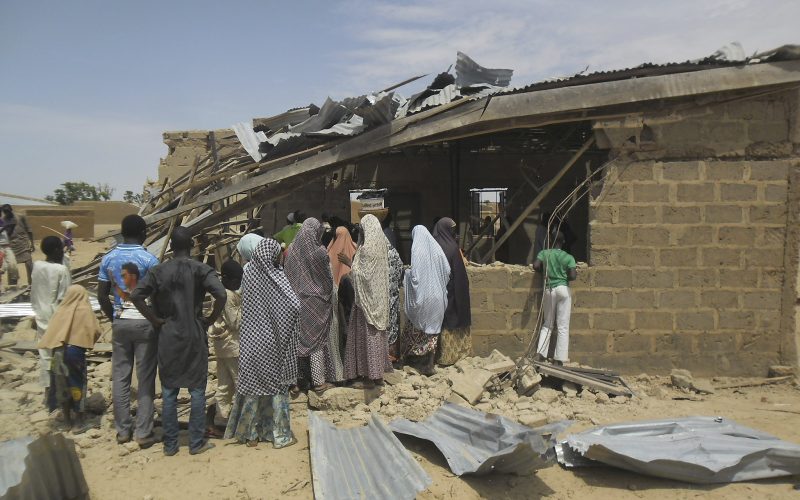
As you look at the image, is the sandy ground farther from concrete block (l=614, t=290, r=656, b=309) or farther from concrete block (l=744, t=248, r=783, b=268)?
concrete block (l=744, t=248, r=783, b=268)

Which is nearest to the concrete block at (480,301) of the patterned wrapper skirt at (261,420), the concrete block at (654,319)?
the concrete block at (654,319)

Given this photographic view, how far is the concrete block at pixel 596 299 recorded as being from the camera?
6.19 metres

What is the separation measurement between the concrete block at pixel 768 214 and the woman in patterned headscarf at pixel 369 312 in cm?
386

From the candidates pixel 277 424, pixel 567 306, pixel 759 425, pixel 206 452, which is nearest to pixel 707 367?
pixel 759 425

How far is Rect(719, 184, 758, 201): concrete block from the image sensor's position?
239 inches

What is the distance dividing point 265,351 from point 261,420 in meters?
0.58

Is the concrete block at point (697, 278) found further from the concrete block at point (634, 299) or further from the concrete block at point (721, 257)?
the concrete block at point (634, 299)

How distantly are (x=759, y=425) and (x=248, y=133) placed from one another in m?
6.24

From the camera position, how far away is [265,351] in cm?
420

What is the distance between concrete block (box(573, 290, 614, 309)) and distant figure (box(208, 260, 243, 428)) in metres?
3.55

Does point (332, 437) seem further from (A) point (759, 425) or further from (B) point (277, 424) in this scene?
(A) point (759, 425)

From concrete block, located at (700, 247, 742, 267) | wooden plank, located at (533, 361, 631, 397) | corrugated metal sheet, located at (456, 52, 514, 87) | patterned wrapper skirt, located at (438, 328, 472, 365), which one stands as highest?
corrugated metal sheet, located at (456, 52, 514, 87)

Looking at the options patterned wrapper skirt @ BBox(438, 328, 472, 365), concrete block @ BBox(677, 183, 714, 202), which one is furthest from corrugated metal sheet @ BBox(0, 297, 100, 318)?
concrete block @ BBox(677, 183, 714, 202)

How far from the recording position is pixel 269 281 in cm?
421
